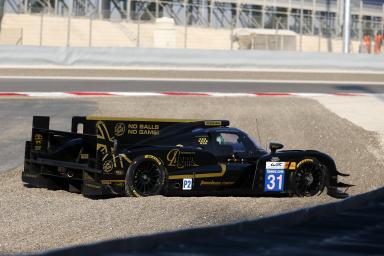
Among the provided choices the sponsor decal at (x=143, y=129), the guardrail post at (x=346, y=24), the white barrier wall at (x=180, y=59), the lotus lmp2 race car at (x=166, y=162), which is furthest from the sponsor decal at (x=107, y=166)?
the guardrail post at (x=346, y=24)

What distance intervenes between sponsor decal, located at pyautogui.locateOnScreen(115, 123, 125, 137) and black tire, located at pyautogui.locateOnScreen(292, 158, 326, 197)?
2554 mm

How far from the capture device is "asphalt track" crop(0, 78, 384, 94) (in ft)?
92.8

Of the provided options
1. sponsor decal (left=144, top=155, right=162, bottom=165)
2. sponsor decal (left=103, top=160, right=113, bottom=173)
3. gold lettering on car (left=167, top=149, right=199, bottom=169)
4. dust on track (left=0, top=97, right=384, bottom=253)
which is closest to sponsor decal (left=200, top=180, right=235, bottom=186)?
gold lettering on car (left=167, top=149, right=199, bottom=169)

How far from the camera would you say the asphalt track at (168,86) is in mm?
28297

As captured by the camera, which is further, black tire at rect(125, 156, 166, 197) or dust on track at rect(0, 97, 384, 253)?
black tire at rect(125, 156, 166, 197)

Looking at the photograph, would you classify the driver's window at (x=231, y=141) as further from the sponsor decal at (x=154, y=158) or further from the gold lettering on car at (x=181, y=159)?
the sponsor decal at (x=154, y=158)

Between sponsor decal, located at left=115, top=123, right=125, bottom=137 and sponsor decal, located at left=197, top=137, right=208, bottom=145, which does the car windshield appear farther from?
sponsor decal, located at left=115, top=123, right=125, bottom=137

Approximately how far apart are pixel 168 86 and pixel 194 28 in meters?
15.4

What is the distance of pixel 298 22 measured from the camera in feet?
168

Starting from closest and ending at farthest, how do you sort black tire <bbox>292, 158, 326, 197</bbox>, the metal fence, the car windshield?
black tire <bbox>292, 158, 326, 197</bbox> → the car windshield → the metal fence

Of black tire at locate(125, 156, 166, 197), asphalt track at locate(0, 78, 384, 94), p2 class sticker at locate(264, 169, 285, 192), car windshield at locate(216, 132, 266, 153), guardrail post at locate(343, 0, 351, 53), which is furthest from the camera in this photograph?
guardrail post at locate(343, 0, 351, 53)

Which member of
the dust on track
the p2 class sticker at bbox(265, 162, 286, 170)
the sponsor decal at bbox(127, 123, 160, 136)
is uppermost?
the sponsor decal at bbox(127, 123, 160, 136)

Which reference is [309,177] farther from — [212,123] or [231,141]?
[212,123]

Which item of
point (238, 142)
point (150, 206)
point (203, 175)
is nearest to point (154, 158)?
point (203, 175)
